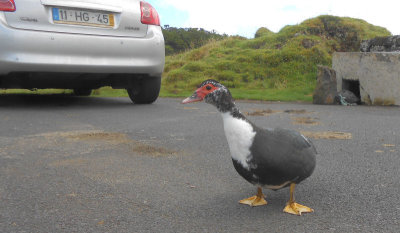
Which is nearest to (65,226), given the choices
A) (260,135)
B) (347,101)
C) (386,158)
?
(260,135)

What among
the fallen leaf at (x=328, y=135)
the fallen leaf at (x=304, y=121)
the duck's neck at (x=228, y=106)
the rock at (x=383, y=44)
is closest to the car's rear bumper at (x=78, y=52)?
the fallen leaf at (x=304, y=121)

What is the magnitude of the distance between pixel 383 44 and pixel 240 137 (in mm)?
7524

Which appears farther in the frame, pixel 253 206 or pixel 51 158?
pixel 51 158

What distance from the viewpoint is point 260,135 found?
6.48 feet

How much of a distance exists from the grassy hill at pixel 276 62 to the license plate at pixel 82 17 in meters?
3.27

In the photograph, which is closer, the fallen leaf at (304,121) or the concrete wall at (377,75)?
the fallen leaf at (304,121)

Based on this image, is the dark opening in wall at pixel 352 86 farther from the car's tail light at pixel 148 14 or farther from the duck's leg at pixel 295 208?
the duck's leg at pixel 295 208

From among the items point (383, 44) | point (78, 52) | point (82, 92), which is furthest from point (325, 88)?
point (82, 92)

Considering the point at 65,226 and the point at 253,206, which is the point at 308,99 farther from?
the point at 65,226

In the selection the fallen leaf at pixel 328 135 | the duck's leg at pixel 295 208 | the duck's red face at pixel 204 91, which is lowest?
the fallen leaf at pixel 328 135

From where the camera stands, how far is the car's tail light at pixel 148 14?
5576 mm

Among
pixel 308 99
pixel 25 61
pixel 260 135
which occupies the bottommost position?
pixel 308 99

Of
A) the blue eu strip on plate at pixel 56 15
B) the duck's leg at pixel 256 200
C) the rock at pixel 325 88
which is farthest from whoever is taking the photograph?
the rock at pixel 325 88

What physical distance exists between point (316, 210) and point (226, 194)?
1.72ft
